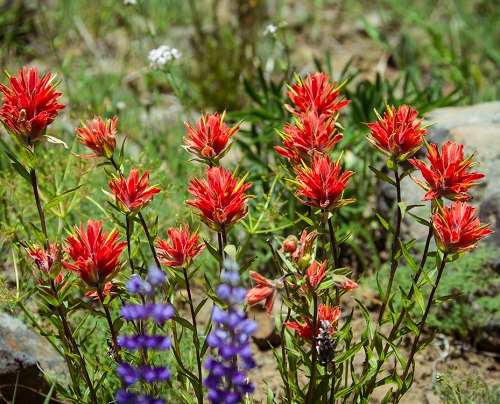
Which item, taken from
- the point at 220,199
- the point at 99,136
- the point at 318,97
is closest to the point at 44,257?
the point at 99,136

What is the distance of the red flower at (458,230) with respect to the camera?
1743mm

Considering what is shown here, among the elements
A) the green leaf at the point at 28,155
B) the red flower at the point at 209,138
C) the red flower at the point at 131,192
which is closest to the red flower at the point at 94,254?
the red flower at the point at 131,192

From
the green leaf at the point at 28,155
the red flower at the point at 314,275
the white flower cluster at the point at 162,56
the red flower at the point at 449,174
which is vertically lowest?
the red flower at the point at 314,275

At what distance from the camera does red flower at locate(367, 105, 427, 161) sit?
5.99ft

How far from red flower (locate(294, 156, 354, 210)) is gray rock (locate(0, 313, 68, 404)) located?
3.70ft

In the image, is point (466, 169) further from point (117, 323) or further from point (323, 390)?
point (117, 323)

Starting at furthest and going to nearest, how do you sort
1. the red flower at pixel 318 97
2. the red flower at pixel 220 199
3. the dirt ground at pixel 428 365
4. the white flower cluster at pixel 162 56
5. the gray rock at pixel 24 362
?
the white flower cluster at pixel 162 56
the dirt ground at pixel 428 365
the gray rock at pixel 24 362
the red flower at pixel 318 97
the red flower at pixel 220 199

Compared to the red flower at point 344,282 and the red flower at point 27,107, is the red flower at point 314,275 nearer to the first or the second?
the red flower at point 344,282

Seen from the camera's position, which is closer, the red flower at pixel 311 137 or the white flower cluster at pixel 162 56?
the red flower at pixel 311 137

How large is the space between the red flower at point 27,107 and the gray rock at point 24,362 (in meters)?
0.87

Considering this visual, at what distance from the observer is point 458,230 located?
A: 1.75 m

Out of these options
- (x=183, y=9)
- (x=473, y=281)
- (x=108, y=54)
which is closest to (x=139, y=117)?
(x=108, y=54)

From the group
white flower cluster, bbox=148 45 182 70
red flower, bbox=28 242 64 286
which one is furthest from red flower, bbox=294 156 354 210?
white flower cluster, bbox=148 45 182 70

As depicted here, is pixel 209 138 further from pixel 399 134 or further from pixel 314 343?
pixel 314 343
